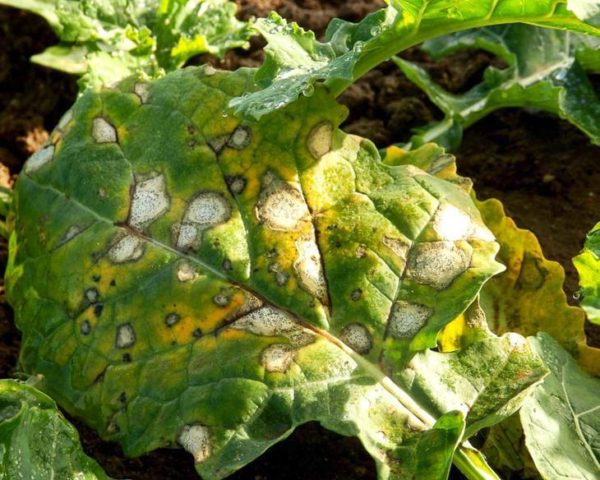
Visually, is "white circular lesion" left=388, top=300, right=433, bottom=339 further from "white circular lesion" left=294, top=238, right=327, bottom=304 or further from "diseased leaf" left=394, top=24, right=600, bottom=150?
"diseased leaf" left=394, top=24, right=600, bottom=150

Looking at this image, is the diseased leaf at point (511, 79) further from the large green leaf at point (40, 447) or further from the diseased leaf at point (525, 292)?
the large green leaf at point (40, 447)

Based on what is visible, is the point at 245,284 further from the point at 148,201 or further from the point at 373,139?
the point at 373,139

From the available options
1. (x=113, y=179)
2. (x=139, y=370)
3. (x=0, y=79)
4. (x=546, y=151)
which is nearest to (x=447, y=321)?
(x=139, y=370)

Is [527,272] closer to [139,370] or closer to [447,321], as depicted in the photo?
[447,321]

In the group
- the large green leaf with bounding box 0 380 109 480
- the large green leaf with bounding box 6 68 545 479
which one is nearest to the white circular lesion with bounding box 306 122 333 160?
the large green leaf with bounding box 6 68 545 479

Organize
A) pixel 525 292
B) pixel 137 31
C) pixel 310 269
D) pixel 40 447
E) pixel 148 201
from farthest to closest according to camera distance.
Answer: pixel 137 31 < pixel 525 292 < pixel 148 201 < pixel 310 269 < pixel 40 447

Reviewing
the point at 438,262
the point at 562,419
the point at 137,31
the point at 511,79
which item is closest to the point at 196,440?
the point at 438,262
